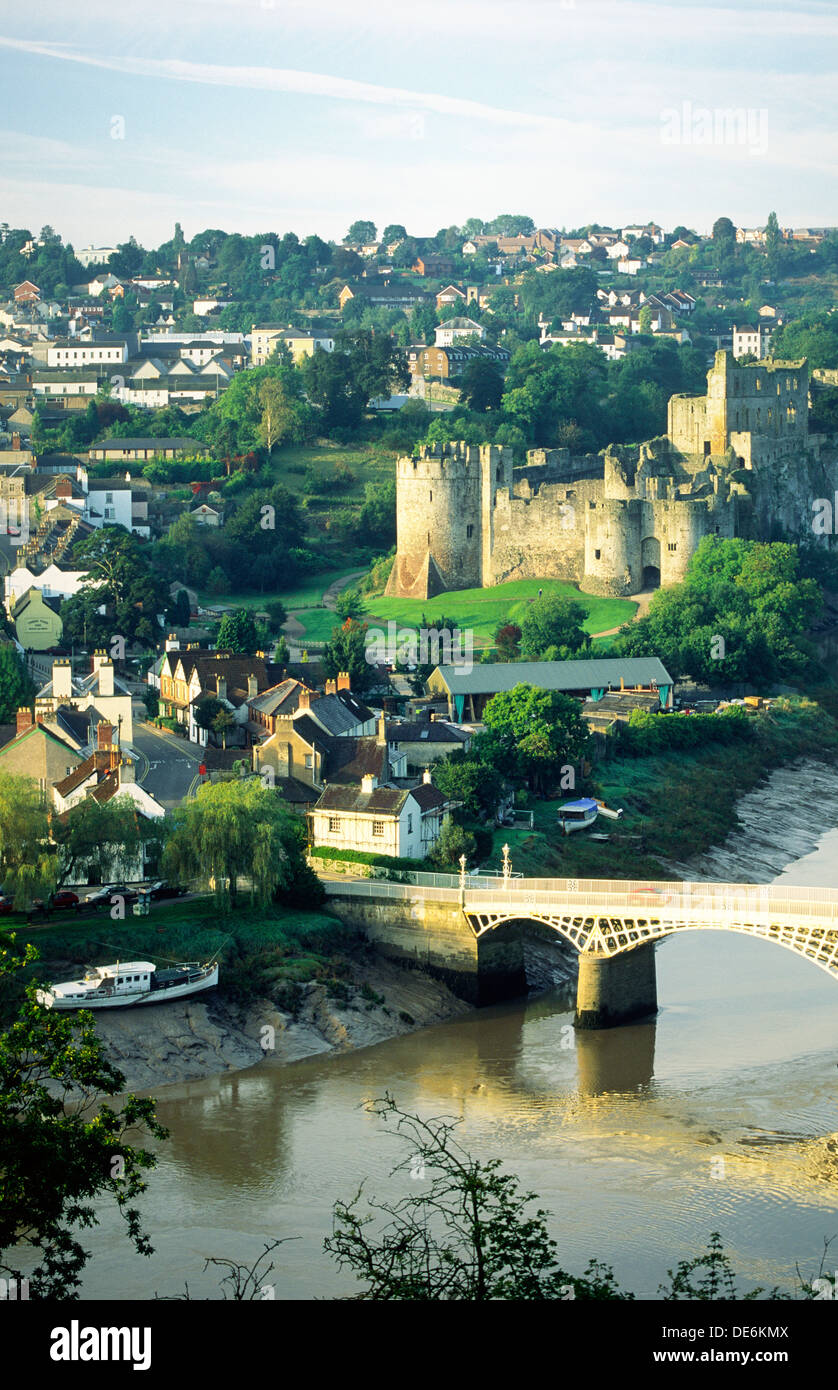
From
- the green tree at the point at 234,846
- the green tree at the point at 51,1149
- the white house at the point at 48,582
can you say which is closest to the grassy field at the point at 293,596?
the white house at the point at 48,582

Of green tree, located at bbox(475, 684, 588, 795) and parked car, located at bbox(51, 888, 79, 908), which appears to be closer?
parked car, located at bbox(51, 888, 79, 908)

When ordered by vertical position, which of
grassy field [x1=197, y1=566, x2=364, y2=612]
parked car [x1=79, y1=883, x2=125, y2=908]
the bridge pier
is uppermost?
grassy field [x1=197, y1=566, x2=364, y2=612]

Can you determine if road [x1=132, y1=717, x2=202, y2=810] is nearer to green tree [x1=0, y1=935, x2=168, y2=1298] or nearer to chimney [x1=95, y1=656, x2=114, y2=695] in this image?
chimney [x1=95, y1=656, x2=114, y2=695]

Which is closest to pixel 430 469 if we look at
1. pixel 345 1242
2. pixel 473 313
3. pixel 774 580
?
pixel 774 580

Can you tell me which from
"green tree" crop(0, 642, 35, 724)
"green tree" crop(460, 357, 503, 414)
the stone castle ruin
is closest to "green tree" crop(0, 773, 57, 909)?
"green tree" crop(0, 642, 35, 724)

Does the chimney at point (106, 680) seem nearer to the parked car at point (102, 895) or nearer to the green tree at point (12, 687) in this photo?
the green tree at point (12, 687)

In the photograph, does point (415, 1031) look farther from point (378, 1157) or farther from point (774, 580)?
point (774, 580)
